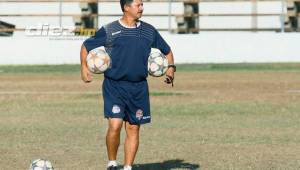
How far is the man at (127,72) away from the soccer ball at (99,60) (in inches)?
2.1

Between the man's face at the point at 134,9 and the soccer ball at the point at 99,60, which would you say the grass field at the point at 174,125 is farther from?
the man's face at the point at 134,9

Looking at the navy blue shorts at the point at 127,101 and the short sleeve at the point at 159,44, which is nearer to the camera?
the navy blue shorts at the point at 127,101

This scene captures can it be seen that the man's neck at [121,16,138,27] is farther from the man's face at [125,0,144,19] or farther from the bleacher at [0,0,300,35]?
the bleacher at [0,0,300,35]

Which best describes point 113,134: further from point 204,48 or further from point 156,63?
point 204,48

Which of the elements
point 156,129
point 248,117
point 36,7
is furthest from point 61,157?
point 36,7

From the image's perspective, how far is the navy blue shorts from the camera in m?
9.81

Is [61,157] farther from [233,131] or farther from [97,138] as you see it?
[233,131]

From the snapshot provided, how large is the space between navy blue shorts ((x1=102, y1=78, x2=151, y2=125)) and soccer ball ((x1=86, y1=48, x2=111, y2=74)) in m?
0.18

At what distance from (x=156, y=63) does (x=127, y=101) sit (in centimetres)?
54

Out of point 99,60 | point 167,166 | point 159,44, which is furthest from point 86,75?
point 167,166

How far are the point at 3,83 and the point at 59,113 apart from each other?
954 cm

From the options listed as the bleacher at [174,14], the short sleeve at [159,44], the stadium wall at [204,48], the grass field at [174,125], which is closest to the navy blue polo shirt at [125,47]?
the short sleeve at [159,44]

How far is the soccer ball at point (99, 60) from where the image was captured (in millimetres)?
9742

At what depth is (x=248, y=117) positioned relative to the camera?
17.3m
